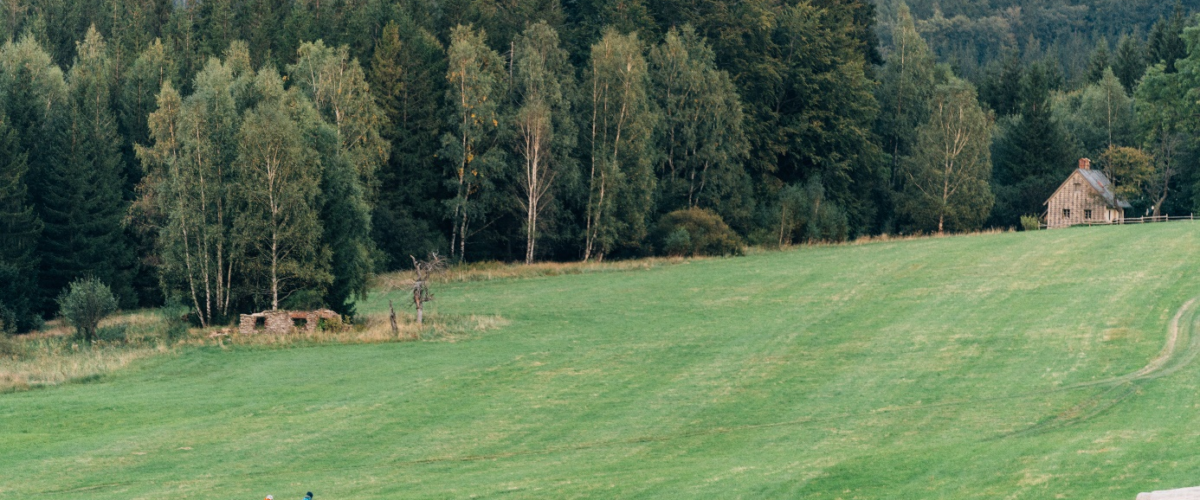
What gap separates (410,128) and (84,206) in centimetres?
2225

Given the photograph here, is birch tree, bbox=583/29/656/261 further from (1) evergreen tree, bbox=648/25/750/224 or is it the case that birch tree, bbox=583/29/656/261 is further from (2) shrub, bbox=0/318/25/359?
(2) shrub, bbox=0/318/25/359

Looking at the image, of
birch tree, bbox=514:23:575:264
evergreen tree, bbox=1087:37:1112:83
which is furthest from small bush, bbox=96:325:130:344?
evergreen tree, bbox=1087:37:1112:83

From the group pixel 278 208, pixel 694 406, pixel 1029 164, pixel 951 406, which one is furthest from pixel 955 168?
pixel 694 406

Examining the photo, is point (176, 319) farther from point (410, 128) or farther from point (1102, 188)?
point (1102, 188)

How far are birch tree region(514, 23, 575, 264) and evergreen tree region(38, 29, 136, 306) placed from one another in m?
26.4

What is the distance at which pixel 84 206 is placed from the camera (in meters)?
78.9

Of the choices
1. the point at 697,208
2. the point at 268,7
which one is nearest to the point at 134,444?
the point at 697,208

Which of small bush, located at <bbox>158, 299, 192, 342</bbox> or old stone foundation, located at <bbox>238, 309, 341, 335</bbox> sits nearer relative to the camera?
old stone foundation, located at <bbox>238, 309, 341, 335</bbox>

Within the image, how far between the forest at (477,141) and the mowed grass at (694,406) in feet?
36.0

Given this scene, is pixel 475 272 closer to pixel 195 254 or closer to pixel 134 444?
pixel 195 254

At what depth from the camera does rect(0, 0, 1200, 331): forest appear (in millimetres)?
60094

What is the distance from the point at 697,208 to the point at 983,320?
135 feet

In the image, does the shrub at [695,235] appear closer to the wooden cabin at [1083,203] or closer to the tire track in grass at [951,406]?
the wooden cabin at [1083,203]

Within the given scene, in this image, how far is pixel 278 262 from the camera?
58.6 m
